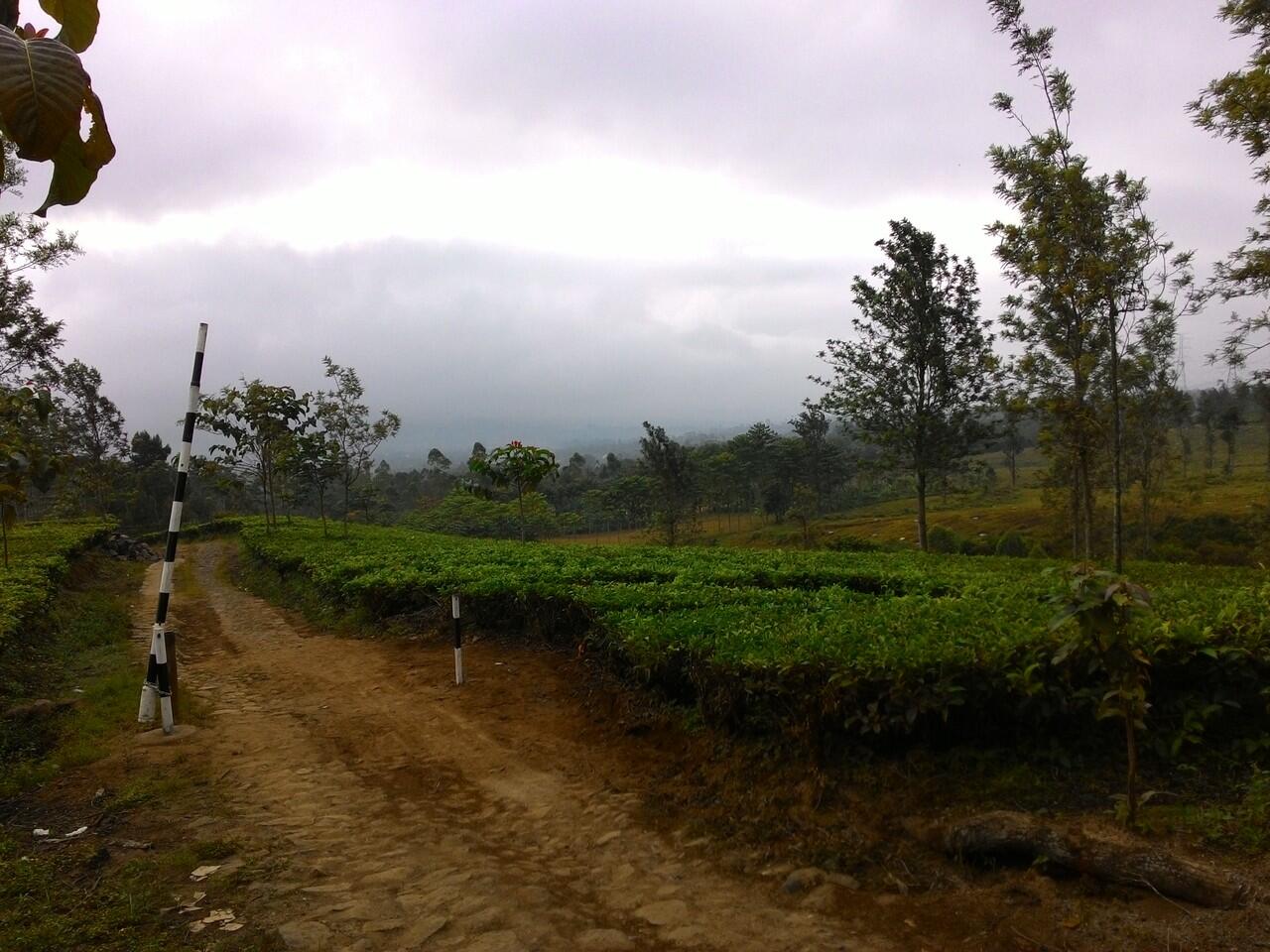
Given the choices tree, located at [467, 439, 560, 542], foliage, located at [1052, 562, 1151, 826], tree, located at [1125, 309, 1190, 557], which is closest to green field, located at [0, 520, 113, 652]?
tree, located at [467, 439, 560, 542]

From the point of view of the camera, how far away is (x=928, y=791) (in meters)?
3.94


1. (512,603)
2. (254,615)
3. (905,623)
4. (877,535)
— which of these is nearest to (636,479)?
(877,535)

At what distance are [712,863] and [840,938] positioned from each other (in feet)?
2.77

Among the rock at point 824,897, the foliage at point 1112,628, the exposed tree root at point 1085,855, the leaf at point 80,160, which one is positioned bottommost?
the rock at point 824,897

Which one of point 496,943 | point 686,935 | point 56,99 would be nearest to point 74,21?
point 56,99

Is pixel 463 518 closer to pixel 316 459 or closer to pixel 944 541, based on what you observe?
pixel 316 459

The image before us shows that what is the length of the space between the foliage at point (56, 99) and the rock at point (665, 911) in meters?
3.43

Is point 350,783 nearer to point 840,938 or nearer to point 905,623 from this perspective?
point 840,938

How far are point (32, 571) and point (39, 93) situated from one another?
48.4 ft

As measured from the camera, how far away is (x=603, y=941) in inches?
126

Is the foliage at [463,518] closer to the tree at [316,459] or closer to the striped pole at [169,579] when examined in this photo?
the tree at [316,459]

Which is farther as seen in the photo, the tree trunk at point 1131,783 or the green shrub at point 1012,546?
the green shrub at point 1012,546

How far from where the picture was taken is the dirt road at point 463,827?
10.7 feet

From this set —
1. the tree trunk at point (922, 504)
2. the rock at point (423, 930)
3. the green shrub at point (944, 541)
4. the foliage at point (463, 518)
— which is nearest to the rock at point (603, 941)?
the rock at point (423, 930)
